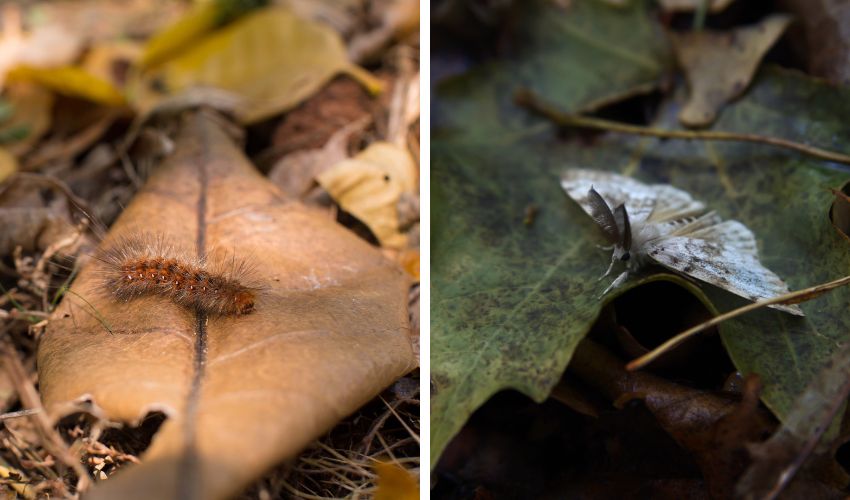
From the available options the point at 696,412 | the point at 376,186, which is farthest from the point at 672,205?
the point at 376,186

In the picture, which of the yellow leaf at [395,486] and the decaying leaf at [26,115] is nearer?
the yellow leaf at [395,486]

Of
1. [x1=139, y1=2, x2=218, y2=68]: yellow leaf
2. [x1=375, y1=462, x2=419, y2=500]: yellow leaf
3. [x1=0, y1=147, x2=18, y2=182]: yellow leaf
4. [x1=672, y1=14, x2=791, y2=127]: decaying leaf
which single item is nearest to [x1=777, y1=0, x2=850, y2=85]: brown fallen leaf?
A: [x1=672, y1=14, x2=791, y2=127]: decaying leaf

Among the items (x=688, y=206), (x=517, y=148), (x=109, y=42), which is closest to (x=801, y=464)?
(x=688, y=206)

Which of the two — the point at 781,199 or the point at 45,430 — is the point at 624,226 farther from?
the point at 45,430

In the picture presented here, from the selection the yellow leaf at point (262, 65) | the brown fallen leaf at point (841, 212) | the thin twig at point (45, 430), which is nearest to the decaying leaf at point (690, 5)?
the brown fallen leaf at point (841, 212)

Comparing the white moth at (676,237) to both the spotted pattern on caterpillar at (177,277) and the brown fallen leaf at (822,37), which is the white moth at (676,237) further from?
the spotted pattern on caterpillar at (177,277)

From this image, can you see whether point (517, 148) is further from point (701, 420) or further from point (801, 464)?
point (801, 464)
